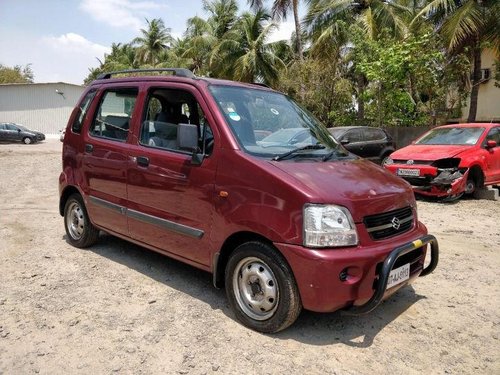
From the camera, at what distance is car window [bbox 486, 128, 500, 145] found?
9.81 meters

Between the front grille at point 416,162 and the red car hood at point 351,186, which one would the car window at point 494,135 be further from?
the red car hood at point 351,186

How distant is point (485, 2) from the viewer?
18.3 meters

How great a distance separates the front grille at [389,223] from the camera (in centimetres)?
336

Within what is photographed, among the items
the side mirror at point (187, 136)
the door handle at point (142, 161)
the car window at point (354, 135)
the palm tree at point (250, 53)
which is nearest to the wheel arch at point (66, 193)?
the door handle at point (142, 161)

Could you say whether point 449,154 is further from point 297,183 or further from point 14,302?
point 14,302

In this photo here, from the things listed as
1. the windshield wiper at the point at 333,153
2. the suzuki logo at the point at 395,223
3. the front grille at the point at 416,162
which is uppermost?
the windshield wiper at the point at 333,153

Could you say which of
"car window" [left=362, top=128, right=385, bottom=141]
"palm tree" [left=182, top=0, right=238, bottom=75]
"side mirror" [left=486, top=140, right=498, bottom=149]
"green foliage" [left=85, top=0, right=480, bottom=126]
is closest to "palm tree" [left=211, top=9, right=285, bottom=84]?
"green foliage" [left=85, top=0, right=480, bottom=126]

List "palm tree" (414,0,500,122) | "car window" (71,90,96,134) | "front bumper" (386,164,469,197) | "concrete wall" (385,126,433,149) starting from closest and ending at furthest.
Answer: "car window" (71,90,96,134) < "front bumper" (386,164,469,197) < "palm tree" (414,0,500,122) < "concrete wall" (385,126,433,149)

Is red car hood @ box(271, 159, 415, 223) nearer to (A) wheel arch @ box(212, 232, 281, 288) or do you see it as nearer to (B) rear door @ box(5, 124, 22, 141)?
(A) wheel arch @ box(212, 232, 281, 288)

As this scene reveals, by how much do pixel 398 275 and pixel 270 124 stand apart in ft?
5.59

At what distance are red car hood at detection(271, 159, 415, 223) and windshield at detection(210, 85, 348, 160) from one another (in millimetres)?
282

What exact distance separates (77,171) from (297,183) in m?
3.21

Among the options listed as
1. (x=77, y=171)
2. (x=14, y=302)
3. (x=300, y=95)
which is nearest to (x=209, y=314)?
(x=14, y=302)

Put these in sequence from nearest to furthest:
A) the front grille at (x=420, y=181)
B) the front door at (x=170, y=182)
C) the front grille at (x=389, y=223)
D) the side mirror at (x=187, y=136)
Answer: the front grille at (x=389, y=223), the side mirror at (x=187, y=136), the front door at (x=170, y=182), the front grille at (x=420, y=181)
